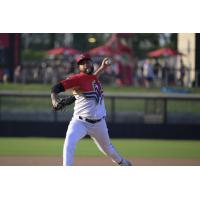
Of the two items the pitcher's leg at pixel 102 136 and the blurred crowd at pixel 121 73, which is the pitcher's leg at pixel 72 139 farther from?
the blurred crowd at pixel 121 73

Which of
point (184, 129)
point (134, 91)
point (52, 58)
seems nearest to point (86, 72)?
point (184, 129)

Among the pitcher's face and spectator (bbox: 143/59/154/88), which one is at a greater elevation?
Result: the pitcher's face

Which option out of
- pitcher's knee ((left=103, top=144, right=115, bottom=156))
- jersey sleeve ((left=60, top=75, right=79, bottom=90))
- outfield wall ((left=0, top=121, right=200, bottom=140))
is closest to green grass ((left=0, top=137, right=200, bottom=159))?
outfield wall ((left=0, top=121, right=200, bottom=140))

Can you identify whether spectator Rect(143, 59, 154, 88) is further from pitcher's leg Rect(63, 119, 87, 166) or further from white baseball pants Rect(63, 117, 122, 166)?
pitcher's leg Rect(63, 119, 87, 166)

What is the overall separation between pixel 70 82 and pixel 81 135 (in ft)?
2.56

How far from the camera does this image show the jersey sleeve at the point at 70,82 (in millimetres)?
10445

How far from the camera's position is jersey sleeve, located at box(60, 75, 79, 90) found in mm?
10445

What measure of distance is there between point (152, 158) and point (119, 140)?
4725 mm

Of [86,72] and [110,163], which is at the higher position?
[86,72]

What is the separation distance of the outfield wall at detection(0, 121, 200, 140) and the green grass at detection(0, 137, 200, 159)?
0.50m

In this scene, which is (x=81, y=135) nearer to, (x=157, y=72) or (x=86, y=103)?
(x=86, y=103)

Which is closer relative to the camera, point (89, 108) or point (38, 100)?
point (89, 108)
